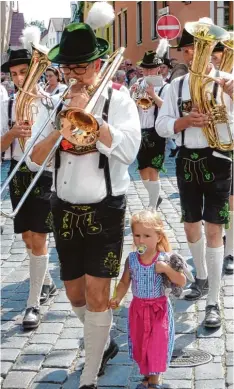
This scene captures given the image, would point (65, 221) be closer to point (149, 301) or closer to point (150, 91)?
point (149, 301)

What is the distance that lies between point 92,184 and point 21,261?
10.5 feet

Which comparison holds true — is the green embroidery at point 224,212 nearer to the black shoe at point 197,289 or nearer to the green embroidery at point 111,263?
the black shoe at point 197,289

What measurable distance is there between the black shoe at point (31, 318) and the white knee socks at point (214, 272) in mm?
1218

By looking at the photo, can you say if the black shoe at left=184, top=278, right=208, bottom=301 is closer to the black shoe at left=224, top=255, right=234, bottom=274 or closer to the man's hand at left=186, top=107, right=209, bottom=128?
the black shoe at left=224, top=255, right=234, bottom=274

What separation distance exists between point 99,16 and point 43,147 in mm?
805

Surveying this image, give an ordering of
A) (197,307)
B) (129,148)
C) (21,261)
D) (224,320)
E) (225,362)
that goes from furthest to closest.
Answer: (21,261) → (197,307) → (224,320) → (225,362) → (129,148)

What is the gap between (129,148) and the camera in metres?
3.62

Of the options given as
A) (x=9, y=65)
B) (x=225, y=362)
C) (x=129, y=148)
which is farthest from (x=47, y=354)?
(x=9, y=65)

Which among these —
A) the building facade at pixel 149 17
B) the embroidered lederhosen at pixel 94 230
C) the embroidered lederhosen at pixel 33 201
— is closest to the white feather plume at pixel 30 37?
the embroidered lederhosen at pixel 33 201

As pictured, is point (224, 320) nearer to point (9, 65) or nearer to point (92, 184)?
point (92, 184)

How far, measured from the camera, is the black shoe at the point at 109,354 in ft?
13.5

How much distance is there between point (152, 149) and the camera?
26.5ft

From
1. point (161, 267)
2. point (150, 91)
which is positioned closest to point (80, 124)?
point (161, 267)

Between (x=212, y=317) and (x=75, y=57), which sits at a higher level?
(x=75, y=57)
